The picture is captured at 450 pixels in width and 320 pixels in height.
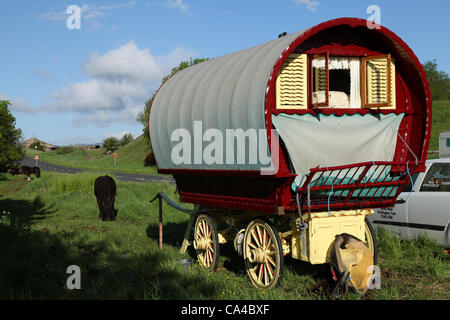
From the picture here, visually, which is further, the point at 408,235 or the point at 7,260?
the point at 408,235

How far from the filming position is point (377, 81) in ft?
24.1

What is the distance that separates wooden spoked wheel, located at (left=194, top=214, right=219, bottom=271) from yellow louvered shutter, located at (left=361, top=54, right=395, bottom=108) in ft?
11.0

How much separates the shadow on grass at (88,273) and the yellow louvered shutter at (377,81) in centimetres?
368

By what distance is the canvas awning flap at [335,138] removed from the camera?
21.2 ft

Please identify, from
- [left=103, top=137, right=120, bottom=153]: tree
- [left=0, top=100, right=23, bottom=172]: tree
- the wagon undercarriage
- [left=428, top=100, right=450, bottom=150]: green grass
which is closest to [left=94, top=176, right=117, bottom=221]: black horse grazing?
the wagon undercarriage

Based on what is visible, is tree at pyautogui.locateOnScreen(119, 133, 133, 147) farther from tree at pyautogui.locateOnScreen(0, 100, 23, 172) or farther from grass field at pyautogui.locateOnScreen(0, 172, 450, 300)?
grass field at pyautogui.locateOnScreen(0, 172, 450, 300)

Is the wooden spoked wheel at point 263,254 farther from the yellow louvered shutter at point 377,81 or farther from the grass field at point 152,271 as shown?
the yellow louvered shutter at point 377,81

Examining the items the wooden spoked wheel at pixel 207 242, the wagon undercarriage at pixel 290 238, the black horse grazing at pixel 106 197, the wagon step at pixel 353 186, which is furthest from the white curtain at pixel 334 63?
the black horse grazing at pixel 106 197

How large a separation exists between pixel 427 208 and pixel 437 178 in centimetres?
53

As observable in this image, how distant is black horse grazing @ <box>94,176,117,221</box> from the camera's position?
14.9m
